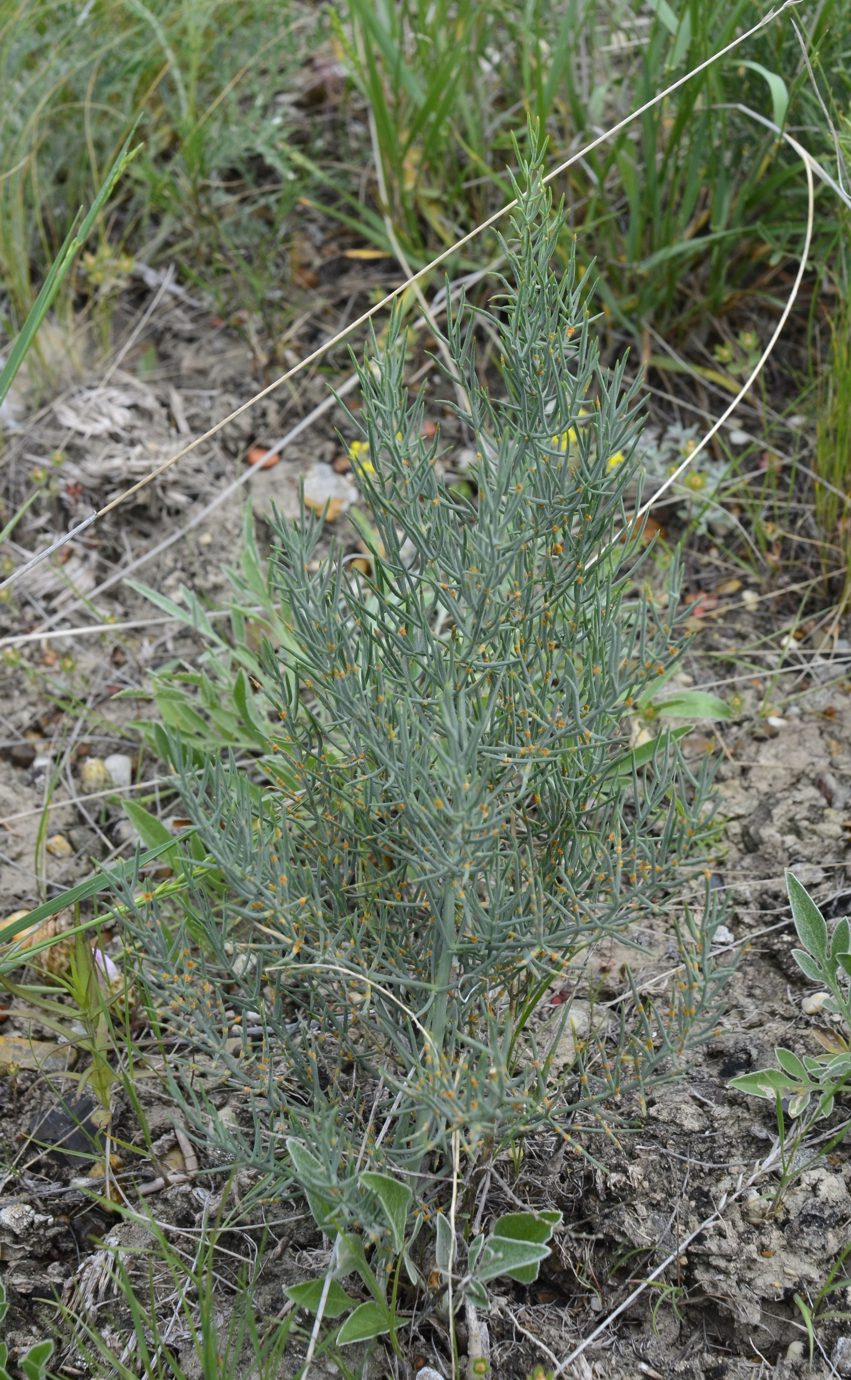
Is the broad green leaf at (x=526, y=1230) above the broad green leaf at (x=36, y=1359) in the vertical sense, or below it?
below

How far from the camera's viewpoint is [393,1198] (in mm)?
1435

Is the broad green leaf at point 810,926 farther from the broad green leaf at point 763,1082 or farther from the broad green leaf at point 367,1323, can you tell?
the broad green leaf at point 367,1323

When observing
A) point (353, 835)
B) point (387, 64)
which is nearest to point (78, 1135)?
point (353, 835)

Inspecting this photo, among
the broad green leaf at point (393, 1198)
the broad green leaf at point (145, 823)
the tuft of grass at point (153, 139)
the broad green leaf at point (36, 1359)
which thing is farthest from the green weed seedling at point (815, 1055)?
the tuft of grass at point (153, 139)

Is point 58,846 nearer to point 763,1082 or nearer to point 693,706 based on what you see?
point 693,706

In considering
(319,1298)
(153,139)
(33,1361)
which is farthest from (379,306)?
(153,139)

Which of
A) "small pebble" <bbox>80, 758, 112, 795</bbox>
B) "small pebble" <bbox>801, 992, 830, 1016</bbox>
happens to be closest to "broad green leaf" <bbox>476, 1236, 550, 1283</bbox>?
"small pebble" <bbox>801, 992, 830, 1016</bbox>

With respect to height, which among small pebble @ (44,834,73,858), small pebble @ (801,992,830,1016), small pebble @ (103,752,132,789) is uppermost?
small pebble @ (44,834,73,858)

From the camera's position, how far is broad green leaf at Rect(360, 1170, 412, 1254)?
1.41 metres

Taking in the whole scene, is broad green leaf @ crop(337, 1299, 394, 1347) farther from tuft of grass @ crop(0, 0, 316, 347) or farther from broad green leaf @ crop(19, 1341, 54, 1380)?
tuft of grass @ crop(0, 0, 316, 347)

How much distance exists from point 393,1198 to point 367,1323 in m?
0.18

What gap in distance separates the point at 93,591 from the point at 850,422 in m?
1.68

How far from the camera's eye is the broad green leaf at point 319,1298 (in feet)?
4.99

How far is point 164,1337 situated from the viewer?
166cm
